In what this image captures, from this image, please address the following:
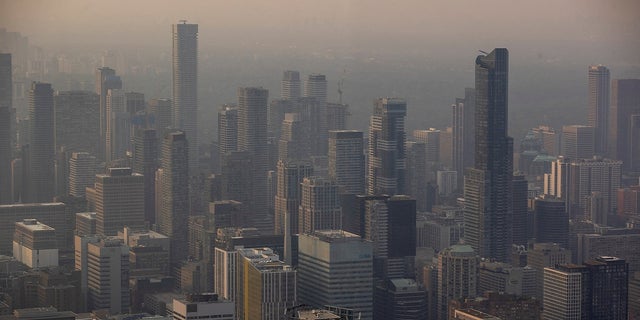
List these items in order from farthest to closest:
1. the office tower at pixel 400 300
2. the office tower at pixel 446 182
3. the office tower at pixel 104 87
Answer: the office tower at pixel 446 182, the office tower at pixel 104 87, the office tower at pixel 400 300

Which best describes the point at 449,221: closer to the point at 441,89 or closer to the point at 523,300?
the point at 441,89

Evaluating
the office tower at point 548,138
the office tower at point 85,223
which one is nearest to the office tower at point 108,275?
the office tower at point 85,223

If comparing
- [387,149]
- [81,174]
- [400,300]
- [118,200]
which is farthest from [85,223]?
[387,149]

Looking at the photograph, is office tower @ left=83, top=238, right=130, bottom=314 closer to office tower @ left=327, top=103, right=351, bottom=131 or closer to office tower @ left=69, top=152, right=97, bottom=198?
office tower @ left=69, top=152, right=97, bottom=198

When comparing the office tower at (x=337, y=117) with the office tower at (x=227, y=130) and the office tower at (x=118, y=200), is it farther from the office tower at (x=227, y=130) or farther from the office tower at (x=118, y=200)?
the office tower at (x=118, y=200)

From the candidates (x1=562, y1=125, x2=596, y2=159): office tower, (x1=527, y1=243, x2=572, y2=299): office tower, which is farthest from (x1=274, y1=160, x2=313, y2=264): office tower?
(x1=562, y1=125, x2=596, y2=159): office tower

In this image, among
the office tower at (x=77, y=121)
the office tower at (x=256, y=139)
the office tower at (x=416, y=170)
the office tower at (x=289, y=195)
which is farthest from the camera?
the office tower at (x=77, y=121)
